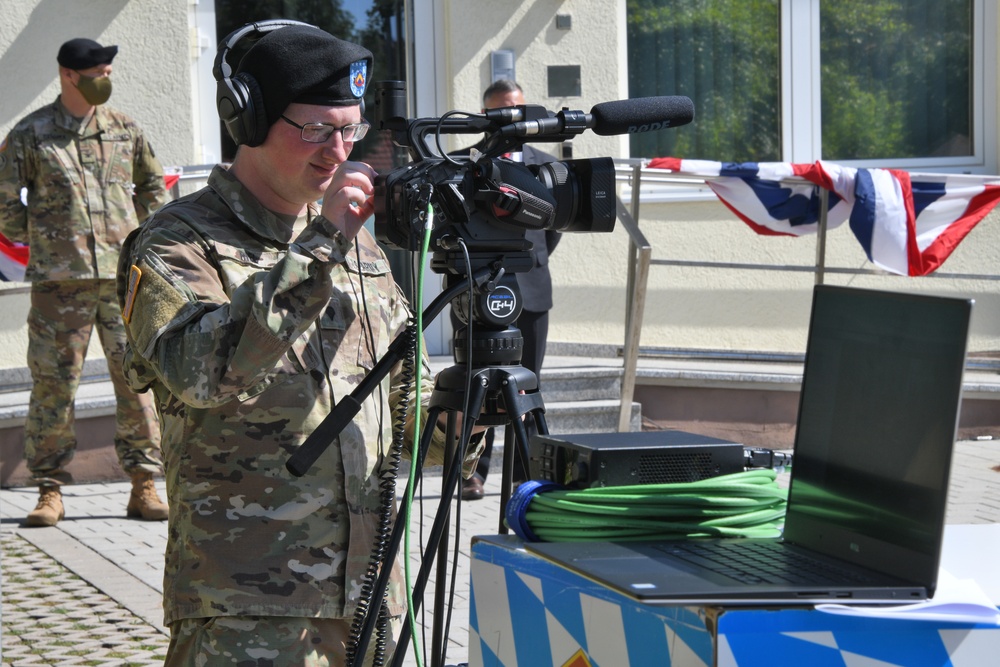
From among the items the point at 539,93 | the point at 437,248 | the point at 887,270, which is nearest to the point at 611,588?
the point at 437,248

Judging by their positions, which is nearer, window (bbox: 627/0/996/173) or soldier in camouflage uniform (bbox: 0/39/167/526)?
soldier in camouflage uniform (bbox: 0/39/167/526)

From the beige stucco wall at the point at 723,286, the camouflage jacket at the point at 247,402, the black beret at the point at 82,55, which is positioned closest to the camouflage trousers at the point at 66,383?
the black beret at the point at 82,55

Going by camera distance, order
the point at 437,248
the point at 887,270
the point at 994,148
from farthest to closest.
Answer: the point at 994,148, the point at 887,270, the point at 437,248

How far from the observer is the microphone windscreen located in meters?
2.20

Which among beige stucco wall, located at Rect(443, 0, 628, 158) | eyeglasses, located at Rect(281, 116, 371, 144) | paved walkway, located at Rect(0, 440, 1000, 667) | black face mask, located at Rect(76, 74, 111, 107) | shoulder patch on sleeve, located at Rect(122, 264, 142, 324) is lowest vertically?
paved walkway, located at Rect(0, 440, 1000, 667)

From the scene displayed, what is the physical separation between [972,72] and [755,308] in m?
2.39

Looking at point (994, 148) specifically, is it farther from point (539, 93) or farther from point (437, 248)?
point (437, 248)

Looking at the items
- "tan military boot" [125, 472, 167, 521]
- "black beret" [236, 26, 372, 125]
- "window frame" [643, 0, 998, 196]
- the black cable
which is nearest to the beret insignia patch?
"black beret" [236, 26, 372, 125]

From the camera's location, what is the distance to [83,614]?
4707mm

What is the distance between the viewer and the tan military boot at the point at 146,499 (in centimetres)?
605

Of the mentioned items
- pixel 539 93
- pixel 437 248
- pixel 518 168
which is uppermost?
pixel 539 93

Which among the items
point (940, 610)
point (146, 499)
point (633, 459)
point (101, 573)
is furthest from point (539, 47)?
point (940, 610)

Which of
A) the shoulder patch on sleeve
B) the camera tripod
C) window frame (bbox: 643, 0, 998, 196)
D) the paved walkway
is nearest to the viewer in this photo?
the camera tripod

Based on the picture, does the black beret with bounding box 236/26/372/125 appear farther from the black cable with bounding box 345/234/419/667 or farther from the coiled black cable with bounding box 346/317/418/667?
the coiled black cable with bounding box 346/317/418/667
